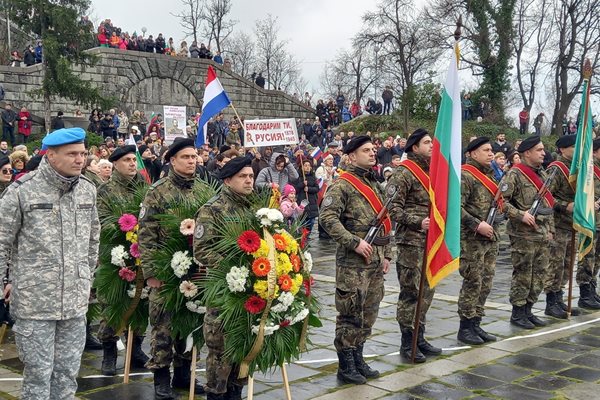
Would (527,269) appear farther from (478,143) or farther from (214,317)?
(214,317)

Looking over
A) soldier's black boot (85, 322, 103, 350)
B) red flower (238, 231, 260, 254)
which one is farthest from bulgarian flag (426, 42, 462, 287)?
soldier's black boot (85, 322, 103, 350)

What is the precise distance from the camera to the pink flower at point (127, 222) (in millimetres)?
6609

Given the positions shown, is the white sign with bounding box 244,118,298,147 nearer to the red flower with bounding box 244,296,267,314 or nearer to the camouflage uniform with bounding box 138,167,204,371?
the camouflage uniform with bounding box 138,167,204,371

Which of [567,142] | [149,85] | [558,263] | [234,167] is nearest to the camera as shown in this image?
[234,167]

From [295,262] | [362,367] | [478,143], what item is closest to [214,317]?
[295,262]

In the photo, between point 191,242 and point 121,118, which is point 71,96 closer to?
point 121,118

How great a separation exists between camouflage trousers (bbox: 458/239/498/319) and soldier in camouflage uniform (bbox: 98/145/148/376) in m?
3.48

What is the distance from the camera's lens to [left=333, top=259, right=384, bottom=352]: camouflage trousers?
6.48 metres

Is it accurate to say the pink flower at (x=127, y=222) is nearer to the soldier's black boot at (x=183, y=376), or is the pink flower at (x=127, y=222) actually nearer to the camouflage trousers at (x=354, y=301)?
the soldier's black boot at (x=183, y=376)

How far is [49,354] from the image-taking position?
4.68 m

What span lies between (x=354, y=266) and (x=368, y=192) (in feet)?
2.35

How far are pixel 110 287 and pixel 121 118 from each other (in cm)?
2109

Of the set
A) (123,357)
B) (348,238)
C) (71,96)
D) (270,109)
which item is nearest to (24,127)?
(71,96)

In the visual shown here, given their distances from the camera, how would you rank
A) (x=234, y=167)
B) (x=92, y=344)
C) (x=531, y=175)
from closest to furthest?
(x=234, y=167) → (x=92, y=344) → (x=531, y=175)
